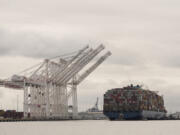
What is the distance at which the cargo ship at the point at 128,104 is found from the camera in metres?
178

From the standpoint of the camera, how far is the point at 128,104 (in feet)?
598

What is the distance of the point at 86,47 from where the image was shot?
15600cm

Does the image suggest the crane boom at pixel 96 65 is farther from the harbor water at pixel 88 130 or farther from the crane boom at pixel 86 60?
the harbor water at pixel 88 130

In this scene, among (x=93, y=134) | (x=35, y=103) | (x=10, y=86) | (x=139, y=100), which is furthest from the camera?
(x=139, y=100)

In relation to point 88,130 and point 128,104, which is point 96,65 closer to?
point 128,104

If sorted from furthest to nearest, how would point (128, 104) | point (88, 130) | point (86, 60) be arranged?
point (128, 104), point (86, 60), point (88, 130)

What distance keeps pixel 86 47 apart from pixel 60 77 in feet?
47.7

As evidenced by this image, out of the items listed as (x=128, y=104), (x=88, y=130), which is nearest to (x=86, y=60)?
(x=128, y=104)

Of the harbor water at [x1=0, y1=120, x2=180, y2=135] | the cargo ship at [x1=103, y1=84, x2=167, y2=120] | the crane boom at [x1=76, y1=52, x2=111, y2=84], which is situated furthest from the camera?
the cargo ship at [x1=103, y1=84, x2=167, y2=120]

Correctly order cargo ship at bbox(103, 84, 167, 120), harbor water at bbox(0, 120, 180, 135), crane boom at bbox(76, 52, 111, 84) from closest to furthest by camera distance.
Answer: harbor water at bbox(0, 120, 180, 135), crane boom at bbox(76, 52, 111, 84), cargo ship at bbox(103, 84, 167, 120)

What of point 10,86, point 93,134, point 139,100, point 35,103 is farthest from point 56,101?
point 93,134

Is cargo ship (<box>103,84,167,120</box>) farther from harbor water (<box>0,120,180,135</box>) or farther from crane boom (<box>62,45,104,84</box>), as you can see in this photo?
harbor water (<box>0,120,180,135</box>)

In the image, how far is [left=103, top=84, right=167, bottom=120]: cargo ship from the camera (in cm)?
17800

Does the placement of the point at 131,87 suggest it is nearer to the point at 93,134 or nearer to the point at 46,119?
the point at 46,119
